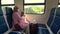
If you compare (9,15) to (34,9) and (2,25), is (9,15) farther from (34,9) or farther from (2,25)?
(34,9)

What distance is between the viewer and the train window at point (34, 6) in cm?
409

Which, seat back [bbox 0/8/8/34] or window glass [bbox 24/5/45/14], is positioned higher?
window glass [bbox 24/5/45/14]

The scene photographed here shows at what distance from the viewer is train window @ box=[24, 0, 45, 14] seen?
4.09 metres

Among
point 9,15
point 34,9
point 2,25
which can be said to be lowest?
point 2,25

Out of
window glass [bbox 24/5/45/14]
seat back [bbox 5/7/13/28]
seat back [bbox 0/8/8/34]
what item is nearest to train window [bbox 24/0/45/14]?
window glass [bbox 24/5/45/14]

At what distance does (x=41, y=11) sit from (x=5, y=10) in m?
1.42

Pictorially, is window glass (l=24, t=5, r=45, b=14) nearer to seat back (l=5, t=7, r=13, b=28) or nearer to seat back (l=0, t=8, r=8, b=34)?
seat back (l=5, t=7, r=13, b=28)

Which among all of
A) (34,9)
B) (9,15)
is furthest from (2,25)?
(34,9)

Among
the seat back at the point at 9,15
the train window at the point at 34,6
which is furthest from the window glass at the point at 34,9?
the seat back at the point at 9,15

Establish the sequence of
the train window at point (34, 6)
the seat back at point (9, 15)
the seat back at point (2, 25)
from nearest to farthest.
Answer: the seat back at point (2, 25), the seat back at point (9, 15), the train window at point (34, 6)

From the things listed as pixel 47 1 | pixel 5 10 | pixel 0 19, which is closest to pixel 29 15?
pixel 47 1

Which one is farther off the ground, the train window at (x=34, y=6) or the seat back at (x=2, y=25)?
the train window at (x=34, y=6)

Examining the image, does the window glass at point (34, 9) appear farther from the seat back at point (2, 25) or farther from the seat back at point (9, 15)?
the seat back at point (2, 25)

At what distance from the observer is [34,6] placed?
4.12 m
